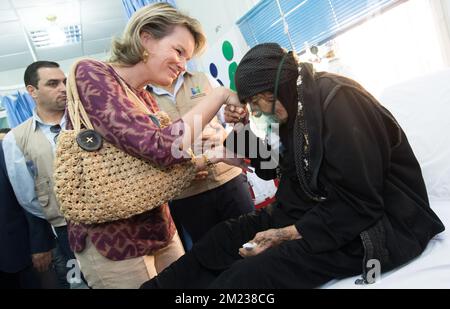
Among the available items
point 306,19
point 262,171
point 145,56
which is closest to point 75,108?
point 145,56

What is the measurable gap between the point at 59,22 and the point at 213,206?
519cm

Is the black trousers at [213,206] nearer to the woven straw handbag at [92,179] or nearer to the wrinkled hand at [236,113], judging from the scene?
the wrinkled hand at [236,113]

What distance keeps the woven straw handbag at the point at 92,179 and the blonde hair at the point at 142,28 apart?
0.22 meters

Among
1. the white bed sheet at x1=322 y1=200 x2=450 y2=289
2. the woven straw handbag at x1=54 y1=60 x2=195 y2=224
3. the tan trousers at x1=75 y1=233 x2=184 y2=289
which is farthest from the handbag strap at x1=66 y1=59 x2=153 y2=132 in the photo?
the white bed sheet at x1=322 y1=200 x2=450 y2=289

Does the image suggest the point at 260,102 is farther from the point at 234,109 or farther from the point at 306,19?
the point at 306,19

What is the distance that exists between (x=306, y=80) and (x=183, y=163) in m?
0.52

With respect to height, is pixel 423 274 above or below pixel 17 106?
below

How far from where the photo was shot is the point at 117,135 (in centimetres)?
104

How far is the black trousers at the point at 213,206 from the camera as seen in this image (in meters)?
1.77

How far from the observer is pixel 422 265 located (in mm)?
1097

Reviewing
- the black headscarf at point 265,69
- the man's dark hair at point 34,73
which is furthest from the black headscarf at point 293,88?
the man's dark hair at point 34,73

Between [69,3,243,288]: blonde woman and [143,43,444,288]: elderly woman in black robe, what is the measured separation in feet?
0.36

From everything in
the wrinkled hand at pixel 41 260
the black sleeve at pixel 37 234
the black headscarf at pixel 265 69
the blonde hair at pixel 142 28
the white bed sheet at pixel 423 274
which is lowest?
the white bed sheet at pixel 423 274
